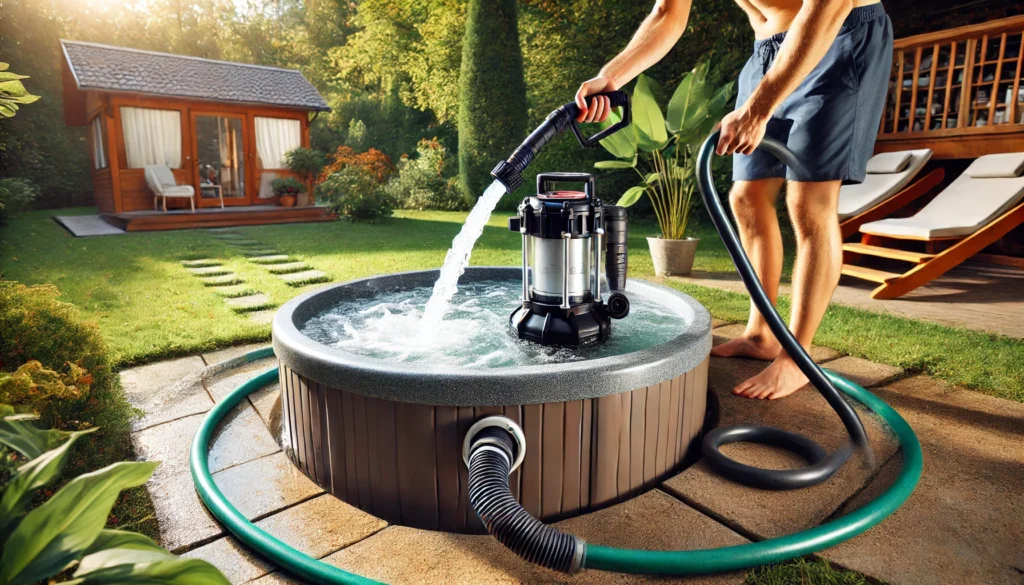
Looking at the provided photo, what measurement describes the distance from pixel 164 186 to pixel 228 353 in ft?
33.3

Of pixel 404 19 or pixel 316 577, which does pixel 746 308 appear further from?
pixel 404 19

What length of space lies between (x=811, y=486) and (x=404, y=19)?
729 inches

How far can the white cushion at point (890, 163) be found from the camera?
232 inches

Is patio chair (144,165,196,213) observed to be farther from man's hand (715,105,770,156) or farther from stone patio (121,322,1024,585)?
man's hand (715,105,770,156)

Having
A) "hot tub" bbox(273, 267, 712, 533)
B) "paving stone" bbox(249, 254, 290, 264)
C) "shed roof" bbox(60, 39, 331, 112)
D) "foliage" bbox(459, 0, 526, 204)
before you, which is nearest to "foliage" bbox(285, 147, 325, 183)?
"shed roof" bbox(60, 39, 331, 112)

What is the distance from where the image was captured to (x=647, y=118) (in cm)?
512

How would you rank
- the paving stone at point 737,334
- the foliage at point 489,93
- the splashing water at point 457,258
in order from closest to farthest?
the splashing water at point 457,258, the paving stone at point 737,334, the foliage at point 489,93

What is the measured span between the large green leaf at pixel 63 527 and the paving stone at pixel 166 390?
1719mm

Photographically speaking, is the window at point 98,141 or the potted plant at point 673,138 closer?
the potted plant at point 673,138

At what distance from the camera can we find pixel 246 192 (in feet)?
43.1

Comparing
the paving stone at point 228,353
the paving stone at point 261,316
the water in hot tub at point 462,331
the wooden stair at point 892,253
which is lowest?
the paving stone at point 228,353

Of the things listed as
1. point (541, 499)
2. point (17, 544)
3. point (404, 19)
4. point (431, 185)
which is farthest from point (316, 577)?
point (404, 19)

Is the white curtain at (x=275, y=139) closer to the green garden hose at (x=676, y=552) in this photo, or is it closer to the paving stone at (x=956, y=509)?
the green garden hose at (x=676, y=552)

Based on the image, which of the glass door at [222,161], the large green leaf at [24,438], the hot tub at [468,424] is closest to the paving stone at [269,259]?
the hot tub at [468,424]
